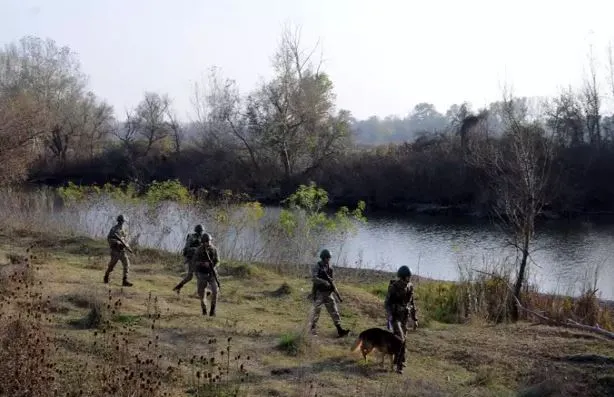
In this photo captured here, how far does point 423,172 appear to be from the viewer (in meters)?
54.5

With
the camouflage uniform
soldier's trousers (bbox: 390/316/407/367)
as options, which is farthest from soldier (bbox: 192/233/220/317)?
soldier's trousers (bbox: 390/316/407/367)

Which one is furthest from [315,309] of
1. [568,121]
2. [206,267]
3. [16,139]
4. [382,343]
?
[568,121]

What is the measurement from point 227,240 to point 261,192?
107 feet

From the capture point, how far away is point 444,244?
34.1 meters

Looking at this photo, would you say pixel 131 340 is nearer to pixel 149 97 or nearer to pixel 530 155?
pixel 530 155

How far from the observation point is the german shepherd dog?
1033 centimetres

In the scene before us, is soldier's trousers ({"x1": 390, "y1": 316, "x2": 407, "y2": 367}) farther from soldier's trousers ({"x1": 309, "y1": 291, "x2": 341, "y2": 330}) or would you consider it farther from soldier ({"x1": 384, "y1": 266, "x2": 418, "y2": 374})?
soldier's trousers ({"x1": 309, "y1": 291, "x2": 341, "y2": 330})

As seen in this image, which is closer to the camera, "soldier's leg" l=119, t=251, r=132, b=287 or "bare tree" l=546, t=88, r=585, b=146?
"soldier's leg" l=119, t=251, r=132, b=287

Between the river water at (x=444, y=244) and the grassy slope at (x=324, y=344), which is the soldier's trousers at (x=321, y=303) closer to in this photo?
the grassy slope at (x=324, y=344)

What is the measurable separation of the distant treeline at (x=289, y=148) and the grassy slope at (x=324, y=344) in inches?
1264

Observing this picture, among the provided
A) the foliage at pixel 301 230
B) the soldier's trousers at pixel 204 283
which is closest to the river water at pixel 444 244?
the foliage at pixel 301 230

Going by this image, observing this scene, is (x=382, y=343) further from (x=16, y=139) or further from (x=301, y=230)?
(x=16, y=139)

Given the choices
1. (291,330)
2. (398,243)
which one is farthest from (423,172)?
(291,330)

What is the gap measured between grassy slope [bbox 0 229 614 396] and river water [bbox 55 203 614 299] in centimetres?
509
